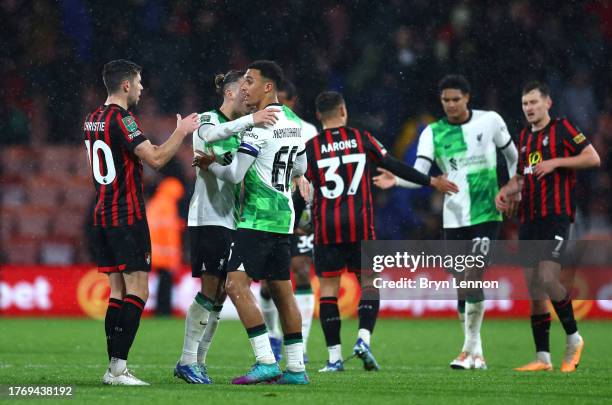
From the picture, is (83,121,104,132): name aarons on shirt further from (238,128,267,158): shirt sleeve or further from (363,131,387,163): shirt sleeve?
(363,131,387,163): shirt sleeve

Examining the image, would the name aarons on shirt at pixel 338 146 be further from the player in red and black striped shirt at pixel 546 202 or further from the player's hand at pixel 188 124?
the player's hand at pixel 188 124

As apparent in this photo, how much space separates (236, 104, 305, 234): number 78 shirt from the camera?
659cm

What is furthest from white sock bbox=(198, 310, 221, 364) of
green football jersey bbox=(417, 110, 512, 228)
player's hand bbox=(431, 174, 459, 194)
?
green football jersey bbox=(417, 110, 512, 228)

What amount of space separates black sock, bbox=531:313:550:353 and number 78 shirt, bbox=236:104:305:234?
2680 millimetres

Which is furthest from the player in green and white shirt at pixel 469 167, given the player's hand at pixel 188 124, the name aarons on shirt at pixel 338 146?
the player's hand at pixel 188 124

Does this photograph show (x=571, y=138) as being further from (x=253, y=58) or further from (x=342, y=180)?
(x=253, y=58)

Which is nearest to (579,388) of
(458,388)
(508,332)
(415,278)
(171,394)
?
(458,388)

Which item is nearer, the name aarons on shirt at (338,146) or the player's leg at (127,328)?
the player's leg at (127,328)

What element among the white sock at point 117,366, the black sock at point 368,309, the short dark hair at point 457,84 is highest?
the short dark hair at point 457,84

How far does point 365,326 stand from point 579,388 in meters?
2.00

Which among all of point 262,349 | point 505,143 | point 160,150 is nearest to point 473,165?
point 505,143

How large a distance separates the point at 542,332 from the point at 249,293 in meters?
2.86

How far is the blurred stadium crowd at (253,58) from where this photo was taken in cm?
1611

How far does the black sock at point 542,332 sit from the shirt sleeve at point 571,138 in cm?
129
